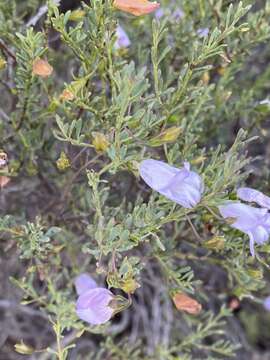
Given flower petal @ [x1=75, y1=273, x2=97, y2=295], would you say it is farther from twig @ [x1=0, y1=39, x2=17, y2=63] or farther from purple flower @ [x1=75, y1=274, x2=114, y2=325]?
twig @ [x1=0, y1=39, x2=17, y2=63]

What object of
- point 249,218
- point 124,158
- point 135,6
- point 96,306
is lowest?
point 96,306

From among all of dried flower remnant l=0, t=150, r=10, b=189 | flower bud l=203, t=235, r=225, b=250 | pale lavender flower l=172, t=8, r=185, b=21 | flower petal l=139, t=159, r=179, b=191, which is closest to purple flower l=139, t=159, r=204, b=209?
flower petal l=139, t=159, r=179, b=191

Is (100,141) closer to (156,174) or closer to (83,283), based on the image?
(156,174)

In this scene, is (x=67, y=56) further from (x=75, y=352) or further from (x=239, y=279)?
(x=75, y=352)

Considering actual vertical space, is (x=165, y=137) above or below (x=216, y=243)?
above

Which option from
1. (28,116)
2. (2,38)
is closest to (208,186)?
(28,116)

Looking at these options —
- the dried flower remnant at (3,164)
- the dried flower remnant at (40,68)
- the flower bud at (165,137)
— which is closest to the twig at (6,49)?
the dried flower remnant at (40,68)

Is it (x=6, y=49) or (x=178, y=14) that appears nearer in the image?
(x=6, y=49)

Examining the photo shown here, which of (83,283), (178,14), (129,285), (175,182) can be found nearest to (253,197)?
(175,182)
